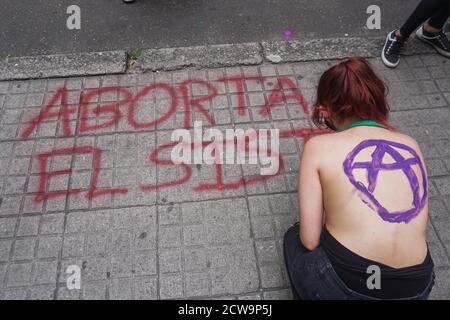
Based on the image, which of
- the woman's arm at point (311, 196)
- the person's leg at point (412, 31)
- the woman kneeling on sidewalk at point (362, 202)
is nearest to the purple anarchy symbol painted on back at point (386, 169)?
the woman kneeling on sidewalk at point (362, 202)

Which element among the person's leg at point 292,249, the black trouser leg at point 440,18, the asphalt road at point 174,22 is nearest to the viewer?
the person's leg at point 292,249

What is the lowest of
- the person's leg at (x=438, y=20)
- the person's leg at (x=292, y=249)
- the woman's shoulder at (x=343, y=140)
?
the person's leg at (x=292, y=249)

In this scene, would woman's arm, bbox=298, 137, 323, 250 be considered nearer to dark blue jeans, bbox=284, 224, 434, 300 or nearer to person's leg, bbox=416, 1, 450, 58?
dark blue jeans, bbox=284, 224, 434, 300

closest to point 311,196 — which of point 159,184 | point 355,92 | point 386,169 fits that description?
point 386,169

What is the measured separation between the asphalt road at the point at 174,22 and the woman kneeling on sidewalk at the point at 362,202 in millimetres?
2241

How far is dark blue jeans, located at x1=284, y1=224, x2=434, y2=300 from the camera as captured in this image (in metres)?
Answer: 1.89

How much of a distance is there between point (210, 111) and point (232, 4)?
1600 millimetres

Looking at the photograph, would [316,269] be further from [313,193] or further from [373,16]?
[373,16]

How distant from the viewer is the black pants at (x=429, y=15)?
3.40 m

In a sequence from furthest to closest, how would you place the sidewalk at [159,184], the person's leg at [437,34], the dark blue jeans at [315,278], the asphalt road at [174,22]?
the asphalt road at [174,22], the person's leg at [437,34], the sidewalk at [159,184], the dark blue jeans at [315,278]

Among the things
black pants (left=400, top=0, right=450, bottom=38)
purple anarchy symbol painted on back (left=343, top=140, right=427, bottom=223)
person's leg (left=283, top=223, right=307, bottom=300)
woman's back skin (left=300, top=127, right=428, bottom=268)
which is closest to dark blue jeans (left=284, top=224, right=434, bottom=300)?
person's leg (left=283, top=223, right=307, bottom=300)

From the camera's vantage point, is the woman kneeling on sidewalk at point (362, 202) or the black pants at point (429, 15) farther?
the black pants at point (429, 15)

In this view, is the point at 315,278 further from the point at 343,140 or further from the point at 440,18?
the point at 440,18

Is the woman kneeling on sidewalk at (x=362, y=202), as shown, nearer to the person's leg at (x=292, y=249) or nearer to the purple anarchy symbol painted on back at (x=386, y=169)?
the purple anarchy symbol painted on back at (x=386, y=169)
